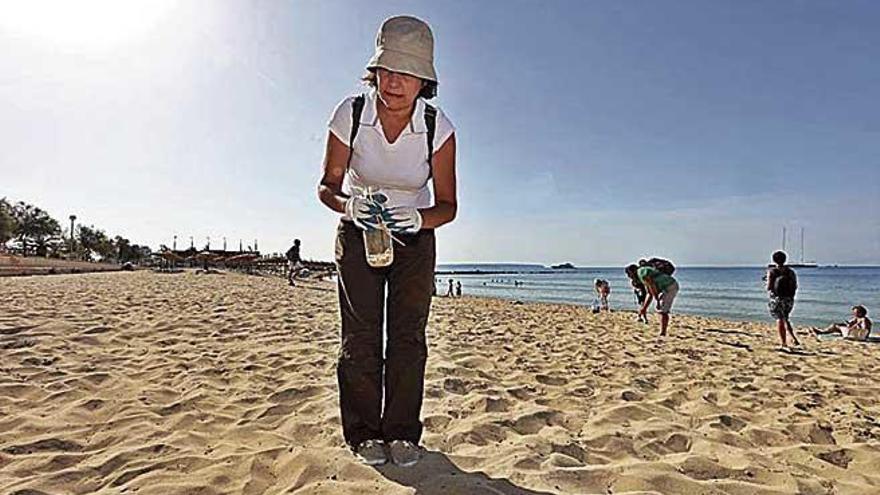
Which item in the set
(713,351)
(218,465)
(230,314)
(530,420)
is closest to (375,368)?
(218,465)

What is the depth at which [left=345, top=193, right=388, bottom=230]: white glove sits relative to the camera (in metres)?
2.29

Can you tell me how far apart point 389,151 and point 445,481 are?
1408 millimetres

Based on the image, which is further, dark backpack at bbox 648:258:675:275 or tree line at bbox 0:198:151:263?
tree line at bbox 0:198:151:263

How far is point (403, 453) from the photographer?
2436 mm

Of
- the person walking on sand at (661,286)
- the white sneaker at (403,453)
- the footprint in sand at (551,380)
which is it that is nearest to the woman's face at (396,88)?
the white sneaker at (403,453)

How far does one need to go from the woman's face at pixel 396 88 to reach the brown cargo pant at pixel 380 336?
0.56 meters

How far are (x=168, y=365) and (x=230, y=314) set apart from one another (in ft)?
13.1

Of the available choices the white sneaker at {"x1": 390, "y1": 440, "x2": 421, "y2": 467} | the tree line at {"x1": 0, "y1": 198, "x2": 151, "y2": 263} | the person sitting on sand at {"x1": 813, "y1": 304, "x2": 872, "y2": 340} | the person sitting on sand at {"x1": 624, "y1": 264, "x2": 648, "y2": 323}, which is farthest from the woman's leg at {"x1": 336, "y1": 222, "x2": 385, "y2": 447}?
the tree line at {"x1": 0, "y1": 198, "x2": 151, "y2": 263}

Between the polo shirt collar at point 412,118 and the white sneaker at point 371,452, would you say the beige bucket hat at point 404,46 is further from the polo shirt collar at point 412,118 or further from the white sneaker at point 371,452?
the white sneaker at point 371,452

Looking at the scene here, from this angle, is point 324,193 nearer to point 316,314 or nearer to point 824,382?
point 824,382

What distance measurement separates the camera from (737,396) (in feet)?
13.9

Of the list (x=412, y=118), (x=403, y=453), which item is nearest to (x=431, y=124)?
(x=412, y=118)

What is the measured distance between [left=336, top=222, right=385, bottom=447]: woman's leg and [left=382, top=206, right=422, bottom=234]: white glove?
0.19 meters

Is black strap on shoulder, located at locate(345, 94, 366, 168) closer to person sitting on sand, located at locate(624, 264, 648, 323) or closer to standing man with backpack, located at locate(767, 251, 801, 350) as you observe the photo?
standing man with backpack, located at locate(767, 251, 801, 350)
